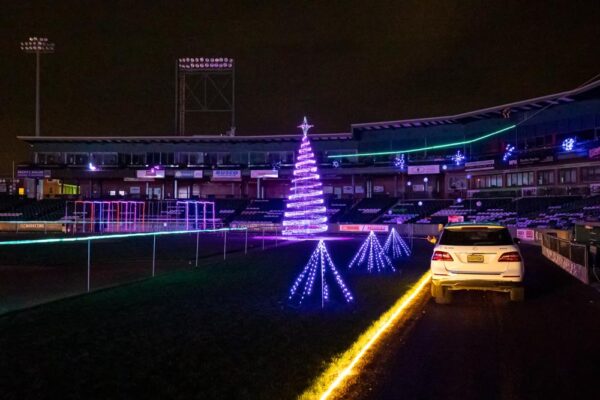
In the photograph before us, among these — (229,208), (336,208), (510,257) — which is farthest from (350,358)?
(229,208)

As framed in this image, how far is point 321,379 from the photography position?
6.09 meters

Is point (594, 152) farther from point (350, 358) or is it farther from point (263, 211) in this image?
point (350, 358)

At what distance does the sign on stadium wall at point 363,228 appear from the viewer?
4944 centimetres

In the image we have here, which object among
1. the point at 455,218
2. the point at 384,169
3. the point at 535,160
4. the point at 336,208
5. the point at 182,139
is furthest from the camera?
the point at 182,139

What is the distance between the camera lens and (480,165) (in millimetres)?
53438

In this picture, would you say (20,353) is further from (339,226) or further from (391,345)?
(339,226)

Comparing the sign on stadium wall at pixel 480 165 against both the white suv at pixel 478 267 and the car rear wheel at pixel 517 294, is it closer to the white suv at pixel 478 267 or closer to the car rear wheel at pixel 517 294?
the car rear wheel at pixel 517 294

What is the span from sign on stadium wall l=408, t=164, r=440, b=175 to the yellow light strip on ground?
159ft

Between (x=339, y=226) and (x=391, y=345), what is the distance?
151ft

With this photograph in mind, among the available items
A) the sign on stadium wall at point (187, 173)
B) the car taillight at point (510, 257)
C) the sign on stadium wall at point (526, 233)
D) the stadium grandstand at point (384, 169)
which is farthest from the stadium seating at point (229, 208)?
the car taillight at point (510, 257)

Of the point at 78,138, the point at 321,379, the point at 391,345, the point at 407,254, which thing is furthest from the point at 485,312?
the point at 78,138

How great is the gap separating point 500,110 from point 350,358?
51.0 meters

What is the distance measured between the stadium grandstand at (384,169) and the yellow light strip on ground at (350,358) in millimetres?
33116

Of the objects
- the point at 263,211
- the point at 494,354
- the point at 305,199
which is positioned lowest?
the point at 494,354
